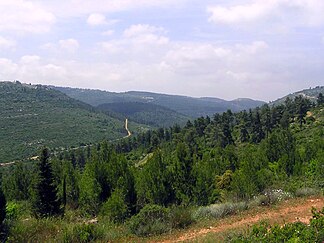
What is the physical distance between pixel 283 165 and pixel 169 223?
17738 millimetres

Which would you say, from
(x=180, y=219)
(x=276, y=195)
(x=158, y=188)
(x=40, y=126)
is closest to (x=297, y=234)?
(x=180, y=219)

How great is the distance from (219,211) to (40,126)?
408 ft

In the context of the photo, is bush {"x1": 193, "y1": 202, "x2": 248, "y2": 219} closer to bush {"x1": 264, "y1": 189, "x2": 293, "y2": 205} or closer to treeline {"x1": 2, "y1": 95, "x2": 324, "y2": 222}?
bush {"x1": 264, "y1": 189, "x2": 293, "y2": 205}

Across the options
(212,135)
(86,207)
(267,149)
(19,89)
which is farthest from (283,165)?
(19,89)

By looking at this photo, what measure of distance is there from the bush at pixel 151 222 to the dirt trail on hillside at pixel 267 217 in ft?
1.97

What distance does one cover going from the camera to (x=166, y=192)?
71.7ft

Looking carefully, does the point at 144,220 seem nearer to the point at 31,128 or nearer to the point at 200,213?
the point at 200,213

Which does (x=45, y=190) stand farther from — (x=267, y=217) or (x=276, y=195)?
(x=267, y=217)

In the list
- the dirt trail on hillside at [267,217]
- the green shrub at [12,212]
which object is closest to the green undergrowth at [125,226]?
the dirt trail on hillside at [267,217]

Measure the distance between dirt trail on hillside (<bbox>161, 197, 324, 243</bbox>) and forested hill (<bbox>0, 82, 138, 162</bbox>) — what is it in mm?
86397

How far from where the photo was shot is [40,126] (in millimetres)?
128375

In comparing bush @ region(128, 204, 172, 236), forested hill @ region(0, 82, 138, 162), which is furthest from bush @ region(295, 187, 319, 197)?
forested hill @ region(0, 82, 138, 162)

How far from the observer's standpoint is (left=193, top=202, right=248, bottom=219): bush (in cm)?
1180

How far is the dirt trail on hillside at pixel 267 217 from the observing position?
1018 centimetres
